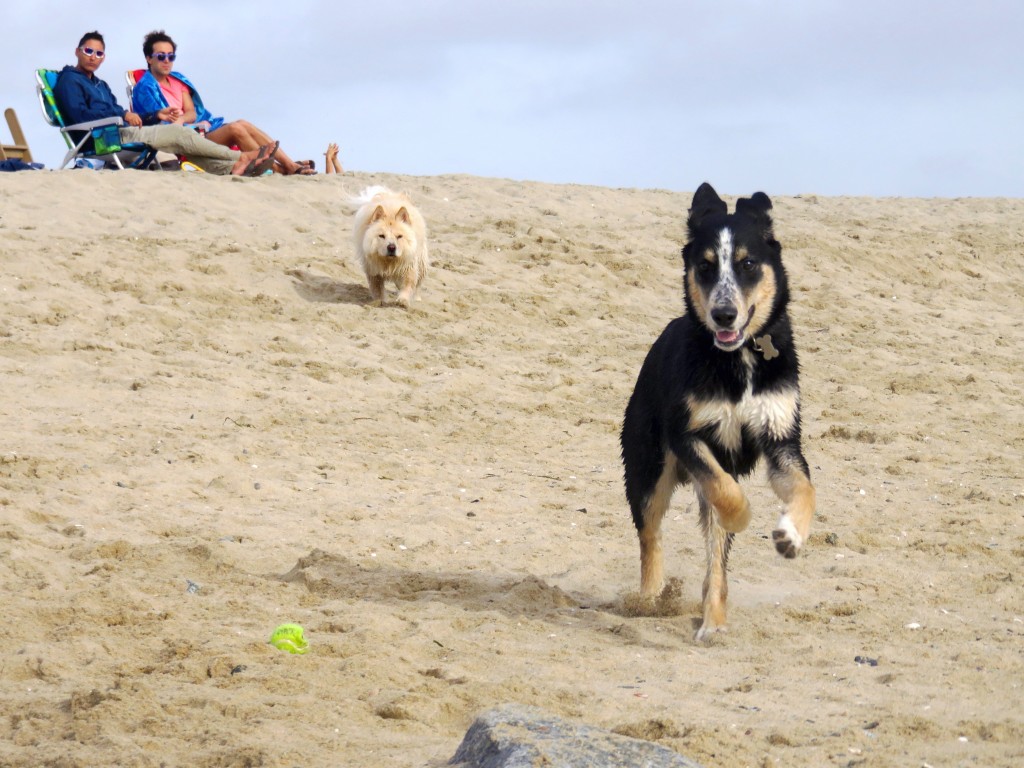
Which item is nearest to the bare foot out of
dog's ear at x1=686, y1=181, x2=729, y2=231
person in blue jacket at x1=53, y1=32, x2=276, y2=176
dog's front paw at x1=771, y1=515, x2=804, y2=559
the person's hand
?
person in blue jacket at x1=53, y1=32, x2=276, y2=176

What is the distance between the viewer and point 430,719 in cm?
446

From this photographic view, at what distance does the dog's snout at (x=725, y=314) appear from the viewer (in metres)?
5.48

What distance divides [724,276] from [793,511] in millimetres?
1098

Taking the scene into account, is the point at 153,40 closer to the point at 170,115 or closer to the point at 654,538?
the point at 170,115

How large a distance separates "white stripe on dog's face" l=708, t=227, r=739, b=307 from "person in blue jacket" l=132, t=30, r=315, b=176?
11330 millimetres

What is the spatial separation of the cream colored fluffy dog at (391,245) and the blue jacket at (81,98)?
4.50 m

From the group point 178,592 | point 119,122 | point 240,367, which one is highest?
point 119,122

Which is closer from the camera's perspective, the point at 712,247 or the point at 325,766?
the point at 325,766

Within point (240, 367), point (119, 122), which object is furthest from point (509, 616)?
point (119, 122)

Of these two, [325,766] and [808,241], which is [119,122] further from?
[325,766]

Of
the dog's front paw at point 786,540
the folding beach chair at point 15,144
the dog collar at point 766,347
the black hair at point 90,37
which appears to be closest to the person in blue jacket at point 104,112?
the black hair at point 90,37

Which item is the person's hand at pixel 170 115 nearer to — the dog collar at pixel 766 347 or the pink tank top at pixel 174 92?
the pink tank top at pixel 174 92

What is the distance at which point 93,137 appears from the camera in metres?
15.1

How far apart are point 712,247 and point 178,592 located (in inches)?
119
